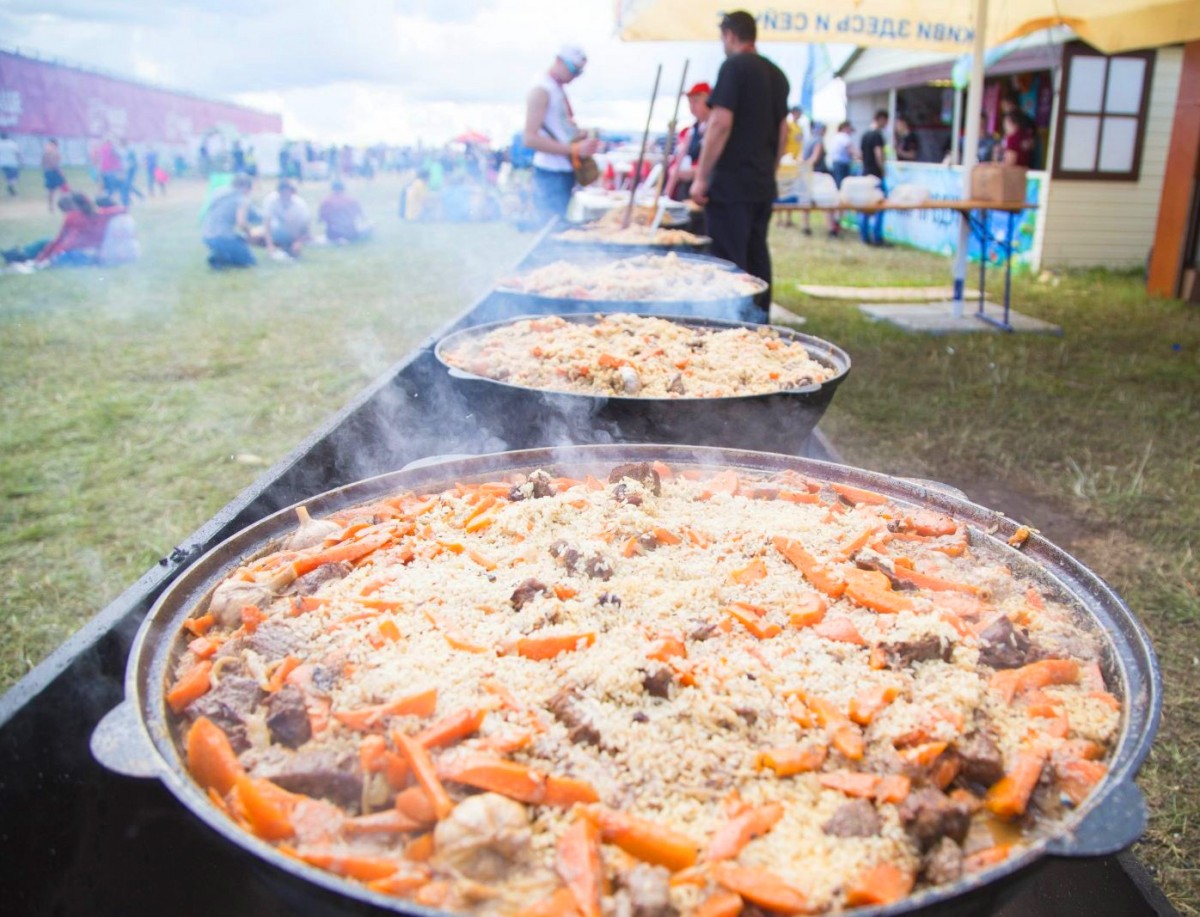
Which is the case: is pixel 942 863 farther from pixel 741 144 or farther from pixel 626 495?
pixel 741 144

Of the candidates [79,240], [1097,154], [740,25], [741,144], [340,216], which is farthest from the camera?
[340,216]

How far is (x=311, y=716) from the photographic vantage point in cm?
131

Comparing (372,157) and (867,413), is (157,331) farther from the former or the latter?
(372,157)

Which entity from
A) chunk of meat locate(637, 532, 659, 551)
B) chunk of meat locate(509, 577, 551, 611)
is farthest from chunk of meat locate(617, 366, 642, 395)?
chunk of meat locate(509, 577, 551, 611)

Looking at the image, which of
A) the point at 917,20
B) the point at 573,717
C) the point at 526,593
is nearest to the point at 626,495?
the point at 526,593

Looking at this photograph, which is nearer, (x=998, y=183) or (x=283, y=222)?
(x=998, y=183)

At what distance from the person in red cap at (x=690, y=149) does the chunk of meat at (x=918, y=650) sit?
25.7 feet

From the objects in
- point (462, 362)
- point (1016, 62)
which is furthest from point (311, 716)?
point (1016, 62)

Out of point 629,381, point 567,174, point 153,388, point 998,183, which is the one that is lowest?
point 153,388

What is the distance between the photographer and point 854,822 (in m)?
1.13

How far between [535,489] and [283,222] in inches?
617

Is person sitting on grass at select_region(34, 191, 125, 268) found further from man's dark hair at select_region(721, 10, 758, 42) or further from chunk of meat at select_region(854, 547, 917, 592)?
chunk of meat at select_region(854, 547, 917, 592)

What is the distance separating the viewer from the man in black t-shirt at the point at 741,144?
647 cm

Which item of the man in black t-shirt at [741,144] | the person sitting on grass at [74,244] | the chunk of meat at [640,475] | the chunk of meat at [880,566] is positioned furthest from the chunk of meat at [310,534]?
the person sitting on grass at [74,244]
